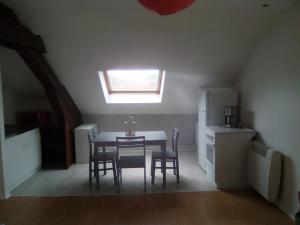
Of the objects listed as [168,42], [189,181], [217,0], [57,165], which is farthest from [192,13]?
[57,165]

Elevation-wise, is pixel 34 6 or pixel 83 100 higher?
pixel 34 6

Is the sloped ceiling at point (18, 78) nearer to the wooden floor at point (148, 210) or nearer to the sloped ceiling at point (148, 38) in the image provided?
the sloped ceiling at point (148, 38)

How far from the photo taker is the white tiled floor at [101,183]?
3801mm

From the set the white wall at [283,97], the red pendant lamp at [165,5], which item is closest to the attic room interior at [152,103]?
the white wall at [283,97]

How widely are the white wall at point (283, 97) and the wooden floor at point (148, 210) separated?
17.1 inches

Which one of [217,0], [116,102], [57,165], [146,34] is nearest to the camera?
[217,0]

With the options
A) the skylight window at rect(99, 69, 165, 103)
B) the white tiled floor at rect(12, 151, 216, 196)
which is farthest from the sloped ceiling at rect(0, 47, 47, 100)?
the white tiled floor at rect(12, 151, 216, 196)

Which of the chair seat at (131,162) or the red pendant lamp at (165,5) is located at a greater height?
the red pendant lamp at (165,5)

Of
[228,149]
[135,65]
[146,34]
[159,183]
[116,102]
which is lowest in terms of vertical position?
[159,183]

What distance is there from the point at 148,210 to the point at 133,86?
2896 millimetres

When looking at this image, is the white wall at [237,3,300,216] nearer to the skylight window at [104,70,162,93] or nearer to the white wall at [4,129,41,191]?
the skylight window at [104,70,162,93]

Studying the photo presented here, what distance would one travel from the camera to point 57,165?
5.08 meters

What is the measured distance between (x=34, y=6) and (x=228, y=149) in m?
3.17

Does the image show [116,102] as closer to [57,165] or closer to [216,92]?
[57,165]
